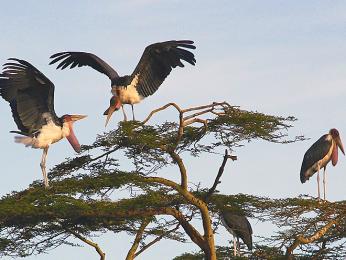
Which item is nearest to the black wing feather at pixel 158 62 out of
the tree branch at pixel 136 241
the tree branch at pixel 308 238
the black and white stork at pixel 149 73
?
the black and white stork at pixel 149 73

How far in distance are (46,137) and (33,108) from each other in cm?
58

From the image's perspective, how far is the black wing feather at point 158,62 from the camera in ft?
58.6

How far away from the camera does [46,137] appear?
18.2 meters

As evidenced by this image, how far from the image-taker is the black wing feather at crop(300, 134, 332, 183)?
2014cm

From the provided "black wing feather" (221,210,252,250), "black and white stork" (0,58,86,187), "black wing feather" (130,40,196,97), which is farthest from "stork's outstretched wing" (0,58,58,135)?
"black wing feather" (221,210,252,250)

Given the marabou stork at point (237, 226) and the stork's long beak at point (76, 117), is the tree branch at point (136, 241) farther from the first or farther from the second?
the stork's long beak at point (76, 117)

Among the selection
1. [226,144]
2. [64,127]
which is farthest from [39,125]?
[226,144]

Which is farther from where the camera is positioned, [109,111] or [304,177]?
[304,177]

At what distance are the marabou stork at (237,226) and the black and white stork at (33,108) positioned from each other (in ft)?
9.74

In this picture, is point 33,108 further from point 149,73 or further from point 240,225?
point 240,225

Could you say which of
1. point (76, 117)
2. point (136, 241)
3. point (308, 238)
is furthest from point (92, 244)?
point (308, 238)

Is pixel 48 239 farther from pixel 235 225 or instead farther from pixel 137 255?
pixel 235 225

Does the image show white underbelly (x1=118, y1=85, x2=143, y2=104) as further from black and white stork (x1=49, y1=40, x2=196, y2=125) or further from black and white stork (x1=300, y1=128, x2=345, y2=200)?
black and white stork (x1=300, y1=128, x2=345, y2=200)

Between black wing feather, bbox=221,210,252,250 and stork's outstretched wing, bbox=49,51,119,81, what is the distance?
9.98 ft
